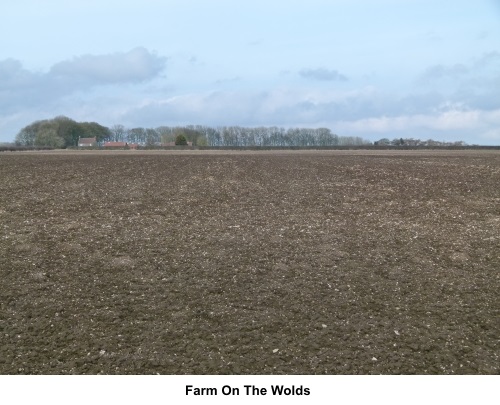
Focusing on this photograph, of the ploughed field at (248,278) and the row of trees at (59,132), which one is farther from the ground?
the row of trees at (59,132)

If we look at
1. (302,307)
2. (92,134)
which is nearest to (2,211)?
(302,307)

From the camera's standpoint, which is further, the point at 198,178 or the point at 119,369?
the point at 198,178

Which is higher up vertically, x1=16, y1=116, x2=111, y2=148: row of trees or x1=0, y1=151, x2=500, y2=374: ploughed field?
x1=16, y1=116, x2=111, y2=148: row of trees

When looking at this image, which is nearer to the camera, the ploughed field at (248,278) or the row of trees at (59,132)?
the ploughed field at (248,278)

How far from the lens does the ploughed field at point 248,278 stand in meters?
8.32

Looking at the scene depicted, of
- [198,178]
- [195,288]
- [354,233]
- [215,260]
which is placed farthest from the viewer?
[198,178]

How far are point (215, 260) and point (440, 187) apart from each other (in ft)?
40.0

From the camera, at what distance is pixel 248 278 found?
11.1 metres

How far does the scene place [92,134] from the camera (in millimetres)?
107250

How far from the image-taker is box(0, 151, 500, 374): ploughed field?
8.32 meters

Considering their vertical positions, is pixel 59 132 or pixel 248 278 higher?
pixel 59 132

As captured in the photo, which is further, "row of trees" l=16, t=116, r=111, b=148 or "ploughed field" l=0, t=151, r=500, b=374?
"row of trees" l=16, t=116, r=111, b=148

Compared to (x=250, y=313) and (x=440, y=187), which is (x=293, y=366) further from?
(x=440, y=187)

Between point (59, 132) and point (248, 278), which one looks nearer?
point (248, 278)
